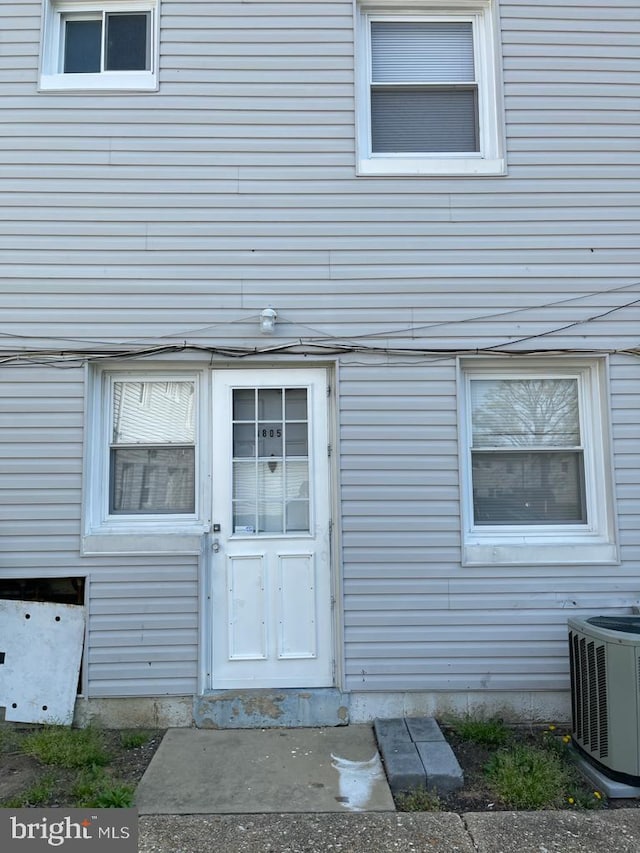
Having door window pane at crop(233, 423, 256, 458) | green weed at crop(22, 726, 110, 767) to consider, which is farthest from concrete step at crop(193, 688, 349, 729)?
door window pane at crop(233, 423, 256, 458)

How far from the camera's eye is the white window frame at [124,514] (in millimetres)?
4422

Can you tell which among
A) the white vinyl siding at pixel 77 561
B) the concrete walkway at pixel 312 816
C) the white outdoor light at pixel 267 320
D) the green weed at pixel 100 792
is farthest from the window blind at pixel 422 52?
the green weed at pixel 100 792

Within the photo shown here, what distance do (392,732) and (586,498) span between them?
224 cm

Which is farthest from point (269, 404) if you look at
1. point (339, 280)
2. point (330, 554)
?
point (330, 554)

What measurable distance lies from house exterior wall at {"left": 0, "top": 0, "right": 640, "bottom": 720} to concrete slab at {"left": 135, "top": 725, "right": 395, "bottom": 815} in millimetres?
437

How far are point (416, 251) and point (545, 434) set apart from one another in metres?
1.73

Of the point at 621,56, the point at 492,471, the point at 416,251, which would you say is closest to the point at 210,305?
the point at 416,251

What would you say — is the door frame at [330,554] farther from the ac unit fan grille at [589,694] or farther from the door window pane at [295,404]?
the ac unit fan grille at [589,694]

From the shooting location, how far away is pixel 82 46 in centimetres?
489

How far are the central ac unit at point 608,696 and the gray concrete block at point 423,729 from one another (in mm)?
899

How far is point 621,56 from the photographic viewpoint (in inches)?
190

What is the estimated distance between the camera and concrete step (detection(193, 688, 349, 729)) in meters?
4.29

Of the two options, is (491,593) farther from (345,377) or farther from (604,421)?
(345,377)

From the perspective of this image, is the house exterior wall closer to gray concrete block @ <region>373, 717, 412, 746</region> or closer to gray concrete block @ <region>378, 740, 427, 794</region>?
gray concrete block @ <region>373, 717, 412, 746</region>
